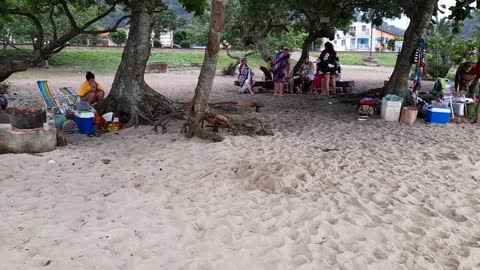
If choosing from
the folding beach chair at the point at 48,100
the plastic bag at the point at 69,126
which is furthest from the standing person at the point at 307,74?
the plastic bag at the point at 69,126

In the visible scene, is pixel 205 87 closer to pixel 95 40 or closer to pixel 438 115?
pixel 438 115

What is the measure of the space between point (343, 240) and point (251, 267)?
3.19 ft

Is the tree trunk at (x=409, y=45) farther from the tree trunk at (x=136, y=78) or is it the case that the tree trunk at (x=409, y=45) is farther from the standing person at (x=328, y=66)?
the tree trunk at (x=136, y=78)

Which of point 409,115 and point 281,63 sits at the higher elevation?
point 281,63

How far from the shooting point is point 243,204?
4418mm

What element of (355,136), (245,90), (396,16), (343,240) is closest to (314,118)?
(355,136)

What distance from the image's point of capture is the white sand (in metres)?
3.36

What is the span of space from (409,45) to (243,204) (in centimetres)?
764

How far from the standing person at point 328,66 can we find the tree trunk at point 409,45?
93.4 inches

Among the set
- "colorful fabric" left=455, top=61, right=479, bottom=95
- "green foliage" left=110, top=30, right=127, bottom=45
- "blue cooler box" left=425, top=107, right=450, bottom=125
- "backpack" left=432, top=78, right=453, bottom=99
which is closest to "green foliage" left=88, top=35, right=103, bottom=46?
"green foliage" left=110, top=30, right=127, bottom=45

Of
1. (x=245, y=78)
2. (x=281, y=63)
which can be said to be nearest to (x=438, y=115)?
(x=281, y=63)

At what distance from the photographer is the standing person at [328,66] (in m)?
12.2

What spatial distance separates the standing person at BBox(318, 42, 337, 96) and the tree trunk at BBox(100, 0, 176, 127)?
554cm

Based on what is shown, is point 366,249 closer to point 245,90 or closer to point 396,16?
point 245,90
